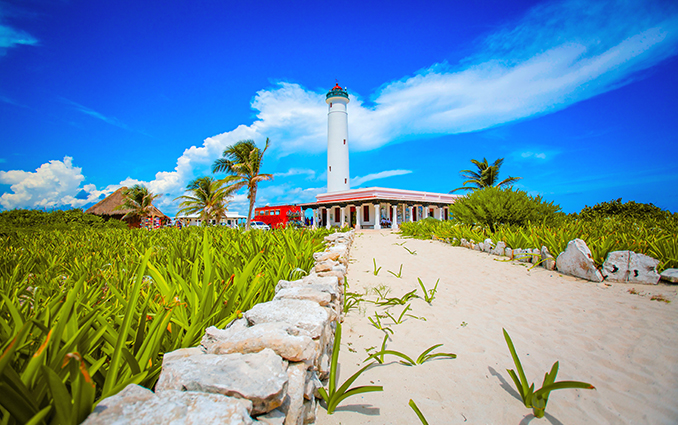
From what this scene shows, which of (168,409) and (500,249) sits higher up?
(500,249)

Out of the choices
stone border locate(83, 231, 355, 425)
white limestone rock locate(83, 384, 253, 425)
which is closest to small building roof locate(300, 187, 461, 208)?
stone border locate(83, 231, 355, 425)

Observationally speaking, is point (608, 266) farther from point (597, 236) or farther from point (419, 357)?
point (419, 357)

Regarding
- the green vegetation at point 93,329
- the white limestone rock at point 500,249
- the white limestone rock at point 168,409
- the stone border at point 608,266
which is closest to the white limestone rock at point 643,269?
the stone border at point 608,266

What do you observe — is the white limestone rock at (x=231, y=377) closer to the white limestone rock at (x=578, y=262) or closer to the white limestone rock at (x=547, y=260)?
the white limestone rock at (x=578, y=262)

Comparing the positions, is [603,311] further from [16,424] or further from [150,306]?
[16,424]

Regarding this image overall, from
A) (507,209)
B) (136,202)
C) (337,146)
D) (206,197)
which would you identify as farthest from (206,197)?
(507,209)

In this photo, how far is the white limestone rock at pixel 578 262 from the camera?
4.68 metres

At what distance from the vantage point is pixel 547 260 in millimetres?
5531

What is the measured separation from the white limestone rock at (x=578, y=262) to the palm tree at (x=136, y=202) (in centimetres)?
2932

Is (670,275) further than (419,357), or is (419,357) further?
(670,275)

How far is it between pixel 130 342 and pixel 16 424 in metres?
0.61

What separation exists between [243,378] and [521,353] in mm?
2355

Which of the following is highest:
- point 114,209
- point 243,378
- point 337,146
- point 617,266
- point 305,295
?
point 337,146

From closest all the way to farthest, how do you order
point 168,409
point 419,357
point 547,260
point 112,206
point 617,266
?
point 168,409 → point 419,357 → point 617,266 → point 547,260 → point 112,206
